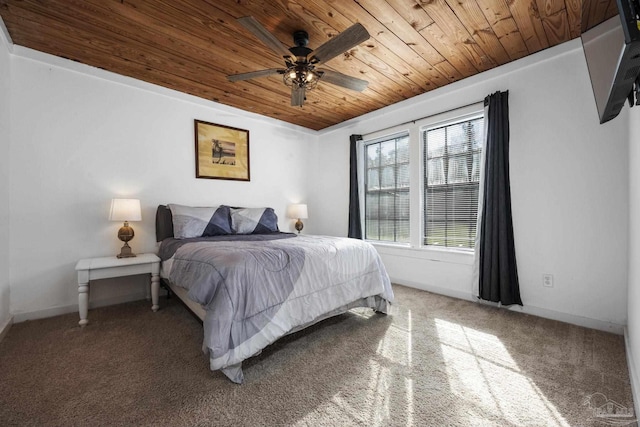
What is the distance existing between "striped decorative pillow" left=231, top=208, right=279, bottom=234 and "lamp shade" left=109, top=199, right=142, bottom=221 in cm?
105

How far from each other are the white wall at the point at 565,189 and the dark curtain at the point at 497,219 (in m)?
0.09

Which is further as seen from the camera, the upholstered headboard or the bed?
the upholstered headboard

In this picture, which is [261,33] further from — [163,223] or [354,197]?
[354,197]

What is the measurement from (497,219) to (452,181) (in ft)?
2.43

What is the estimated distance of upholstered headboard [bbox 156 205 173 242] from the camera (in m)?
3.07

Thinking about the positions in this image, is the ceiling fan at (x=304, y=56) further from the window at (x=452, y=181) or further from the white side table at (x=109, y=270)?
the white side table at (x=109, y=270)

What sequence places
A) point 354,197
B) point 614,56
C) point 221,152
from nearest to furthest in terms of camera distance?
point 614,56 → point 221,152 → point 354,197

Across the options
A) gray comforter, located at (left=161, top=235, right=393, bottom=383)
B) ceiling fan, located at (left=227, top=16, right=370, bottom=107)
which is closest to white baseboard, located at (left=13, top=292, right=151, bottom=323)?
gray comforter, located at (left=161, top=235, right=393, bottom=383)

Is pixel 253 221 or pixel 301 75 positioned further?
pixel 253 221

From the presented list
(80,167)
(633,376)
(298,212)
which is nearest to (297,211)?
(298,212)

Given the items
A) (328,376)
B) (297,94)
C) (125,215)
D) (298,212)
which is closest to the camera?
(328,376)

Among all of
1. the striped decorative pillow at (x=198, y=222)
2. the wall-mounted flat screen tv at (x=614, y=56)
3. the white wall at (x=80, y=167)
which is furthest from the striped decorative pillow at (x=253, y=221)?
the wall-mounted flat screen tv at (x=614, y=56)

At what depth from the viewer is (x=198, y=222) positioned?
10.2ft

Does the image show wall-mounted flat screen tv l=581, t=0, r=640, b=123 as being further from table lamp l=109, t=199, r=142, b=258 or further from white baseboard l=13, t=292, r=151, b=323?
white baseboard l=13, t=292, r=151, b=323
